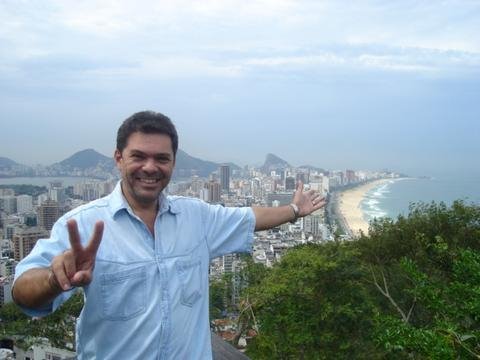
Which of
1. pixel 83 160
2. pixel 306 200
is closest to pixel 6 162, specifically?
pixel 83 160

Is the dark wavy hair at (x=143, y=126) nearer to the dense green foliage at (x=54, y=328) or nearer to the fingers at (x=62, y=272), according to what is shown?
the fingers at (x=62, y=272)

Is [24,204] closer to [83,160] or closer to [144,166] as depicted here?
[83,160]

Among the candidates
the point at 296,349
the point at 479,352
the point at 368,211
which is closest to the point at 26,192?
the point at 368,211

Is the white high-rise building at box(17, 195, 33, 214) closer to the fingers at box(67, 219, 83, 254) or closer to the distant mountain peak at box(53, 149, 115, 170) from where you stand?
the distant mountain peak at box(53, 149, 115, 170)

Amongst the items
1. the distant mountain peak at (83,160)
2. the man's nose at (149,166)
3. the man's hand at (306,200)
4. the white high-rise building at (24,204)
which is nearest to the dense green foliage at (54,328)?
the man's hand at (306,200)

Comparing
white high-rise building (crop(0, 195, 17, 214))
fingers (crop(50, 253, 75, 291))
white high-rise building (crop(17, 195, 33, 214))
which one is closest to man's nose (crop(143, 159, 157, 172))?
fingers (crop(50, 253, 75, 291))

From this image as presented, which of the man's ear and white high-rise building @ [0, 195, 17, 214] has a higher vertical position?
the man's ear

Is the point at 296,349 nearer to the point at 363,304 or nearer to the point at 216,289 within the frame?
the point at 363,304
